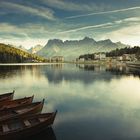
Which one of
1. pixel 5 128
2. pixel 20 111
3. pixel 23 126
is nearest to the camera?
pixel 5 128

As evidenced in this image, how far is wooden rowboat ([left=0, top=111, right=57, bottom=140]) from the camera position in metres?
26.5

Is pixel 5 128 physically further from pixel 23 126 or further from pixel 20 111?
pixel 20 111

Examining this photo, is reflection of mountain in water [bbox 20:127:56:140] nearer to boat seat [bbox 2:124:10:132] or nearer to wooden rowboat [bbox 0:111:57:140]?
wooden rowboat [bbox 0:111:57:140]

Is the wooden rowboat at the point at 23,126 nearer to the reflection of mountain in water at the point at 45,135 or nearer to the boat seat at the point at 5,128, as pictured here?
the boat seat at the point at 5,128

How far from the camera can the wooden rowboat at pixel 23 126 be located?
2646 centimetres

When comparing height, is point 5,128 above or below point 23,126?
above

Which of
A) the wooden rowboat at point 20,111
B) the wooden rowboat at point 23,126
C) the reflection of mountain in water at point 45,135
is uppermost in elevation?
the wooden rowboat at point 20,111

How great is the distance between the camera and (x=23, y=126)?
2911cm

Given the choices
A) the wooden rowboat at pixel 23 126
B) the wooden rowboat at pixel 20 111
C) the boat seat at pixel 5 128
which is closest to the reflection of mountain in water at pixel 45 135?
the wooden rowboat at pixel 23 126

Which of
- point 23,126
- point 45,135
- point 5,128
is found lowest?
point 45,135

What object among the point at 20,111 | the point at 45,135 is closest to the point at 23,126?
the point at 45,135

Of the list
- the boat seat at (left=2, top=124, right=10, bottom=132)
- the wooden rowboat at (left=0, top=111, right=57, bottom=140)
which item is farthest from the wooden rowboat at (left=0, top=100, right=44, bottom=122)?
the boat seat at (left=2, top=124, right=10, bottom=132)

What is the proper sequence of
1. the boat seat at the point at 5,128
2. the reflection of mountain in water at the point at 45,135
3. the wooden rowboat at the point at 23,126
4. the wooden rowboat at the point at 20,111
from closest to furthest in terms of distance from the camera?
1. the wooden rowboat at the point at 23,126
2. the boat seat at the point at 5,128
3. the reflection of mountain in water at the point at 45,135
4. the wooden rowboat at the point at 20,111

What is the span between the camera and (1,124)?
29000 mm
